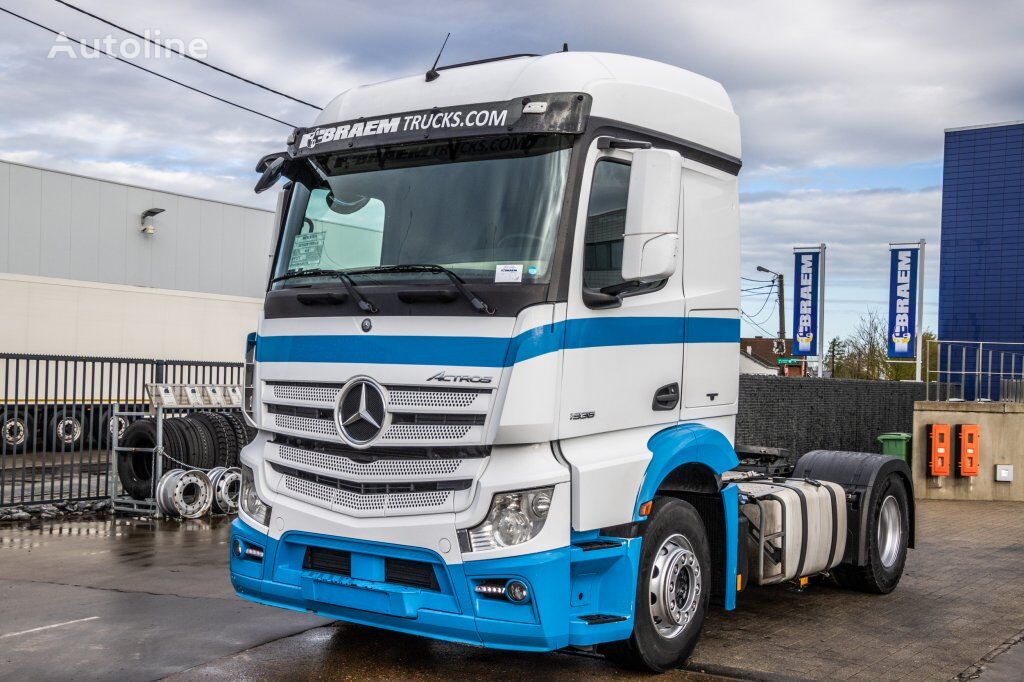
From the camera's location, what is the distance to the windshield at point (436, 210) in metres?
5.43

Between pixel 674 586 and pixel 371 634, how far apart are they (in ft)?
7.12

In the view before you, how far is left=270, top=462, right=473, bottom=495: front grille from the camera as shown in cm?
530

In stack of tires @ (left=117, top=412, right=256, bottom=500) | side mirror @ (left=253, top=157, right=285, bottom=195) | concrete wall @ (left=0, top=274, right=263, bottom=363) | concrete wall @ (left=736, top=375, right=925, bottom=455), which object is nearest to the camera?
side mirror @ (left=253, top=157, right=285, bottom=195)

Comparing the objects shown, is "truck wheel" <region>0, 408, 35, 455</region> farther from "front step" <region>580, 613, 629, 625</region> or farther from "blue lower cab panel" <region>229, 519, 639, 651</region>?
"front step" <region>580, 613, 629, 625</region>

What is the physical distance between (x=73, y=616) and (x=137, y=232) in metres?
25.2

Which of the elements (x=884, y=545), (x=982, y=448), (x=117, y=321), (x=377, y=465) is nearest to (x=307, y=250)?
(x=377, y=465)

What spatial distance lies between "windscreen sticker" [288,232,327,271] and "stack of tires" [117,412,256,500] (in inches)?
290

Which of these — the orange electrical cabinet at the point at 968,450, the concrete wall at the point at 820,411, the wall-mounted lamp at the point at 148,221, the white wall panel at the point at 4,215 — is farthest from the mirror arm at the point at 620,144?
the wall-mounted lamp at the point at 148,221

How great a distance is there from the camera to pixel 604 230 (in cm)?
557

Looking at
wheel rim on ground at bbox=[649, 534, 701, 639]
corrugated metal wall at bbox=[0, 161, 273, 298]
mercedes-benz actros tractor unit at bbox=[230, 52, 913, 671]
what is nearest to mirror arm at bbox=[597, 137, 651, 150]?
mercedes-benz actros tractor unit at bbox=[230, 52, 913, 671]

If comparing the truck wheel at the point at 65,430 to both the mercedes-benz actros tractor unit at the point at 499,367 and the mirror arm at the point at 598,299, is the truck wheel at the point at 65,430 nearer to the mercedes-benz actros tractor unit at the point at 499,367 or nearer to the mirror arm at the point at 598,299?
the mercedes-benz actros tractor unit at the point at 499,367

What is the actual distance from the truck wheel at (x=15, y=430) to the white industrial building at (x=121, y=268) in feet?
9.06

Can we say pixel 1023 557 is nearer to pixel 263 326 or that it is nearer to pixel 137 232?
pixel 263 326

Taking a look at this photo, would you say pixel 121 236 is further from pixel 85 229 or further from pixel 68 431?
pixel 68 431
